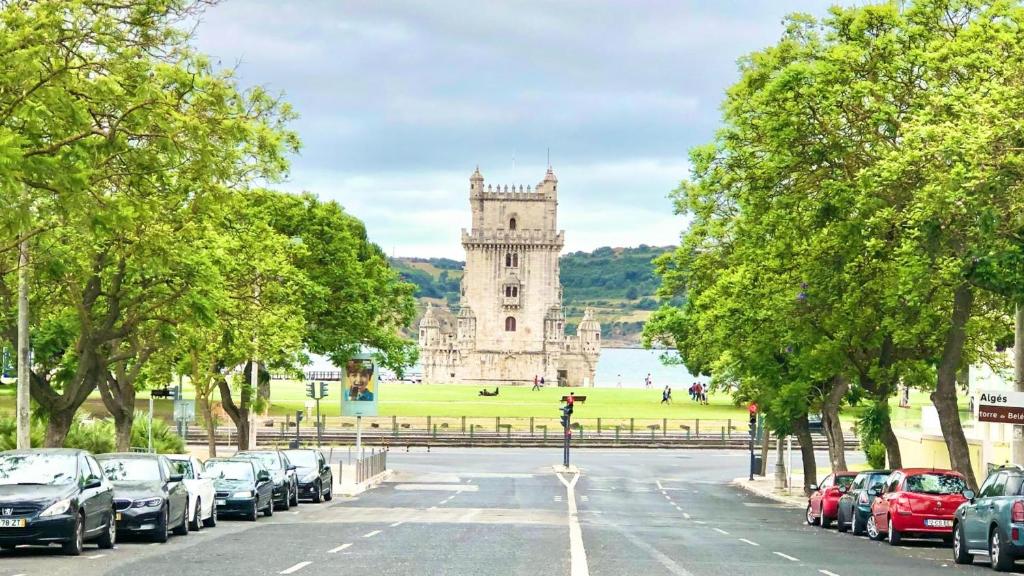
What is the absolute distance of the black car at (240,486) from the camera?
1314 inches

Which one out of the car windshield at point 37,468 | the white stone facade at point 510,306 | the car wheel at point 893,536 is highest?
the white stone facade at point 510,306

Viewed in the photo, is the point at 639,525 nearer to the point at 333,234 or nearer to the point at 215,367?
the point at 215,367

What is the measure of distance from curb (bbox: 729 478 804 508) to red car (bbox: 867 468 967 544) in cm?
1857

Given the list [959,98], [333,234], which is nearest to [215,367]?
[333,234]

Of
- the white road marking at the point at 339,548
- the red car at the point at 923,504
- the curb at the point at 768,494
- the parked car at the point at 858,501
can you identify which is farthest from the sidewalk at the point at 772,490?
the white road marking at the point at 339,548

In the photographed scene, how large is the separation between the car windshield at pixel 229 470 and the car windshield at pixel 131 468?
6.53 meters

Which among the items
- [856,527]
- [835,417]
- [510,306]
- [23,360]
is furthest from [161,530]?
[510,306]

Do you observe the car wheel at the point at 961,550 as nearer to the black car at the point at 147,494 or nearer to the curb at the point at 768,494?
the black car at the point at 147,494

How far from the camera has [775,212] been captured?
3516 cm

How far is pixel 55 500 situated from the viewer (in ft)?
72.2

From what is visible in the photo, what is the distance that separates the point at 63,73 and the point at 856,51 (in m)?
18.1

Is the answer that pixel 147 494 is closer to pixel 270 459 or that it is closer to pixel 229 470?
pixel 229 470

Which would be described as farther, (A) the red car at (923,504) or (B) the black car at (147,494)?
(A) the red car at (923,504)

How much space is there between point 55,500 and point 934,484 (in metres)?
16.9
